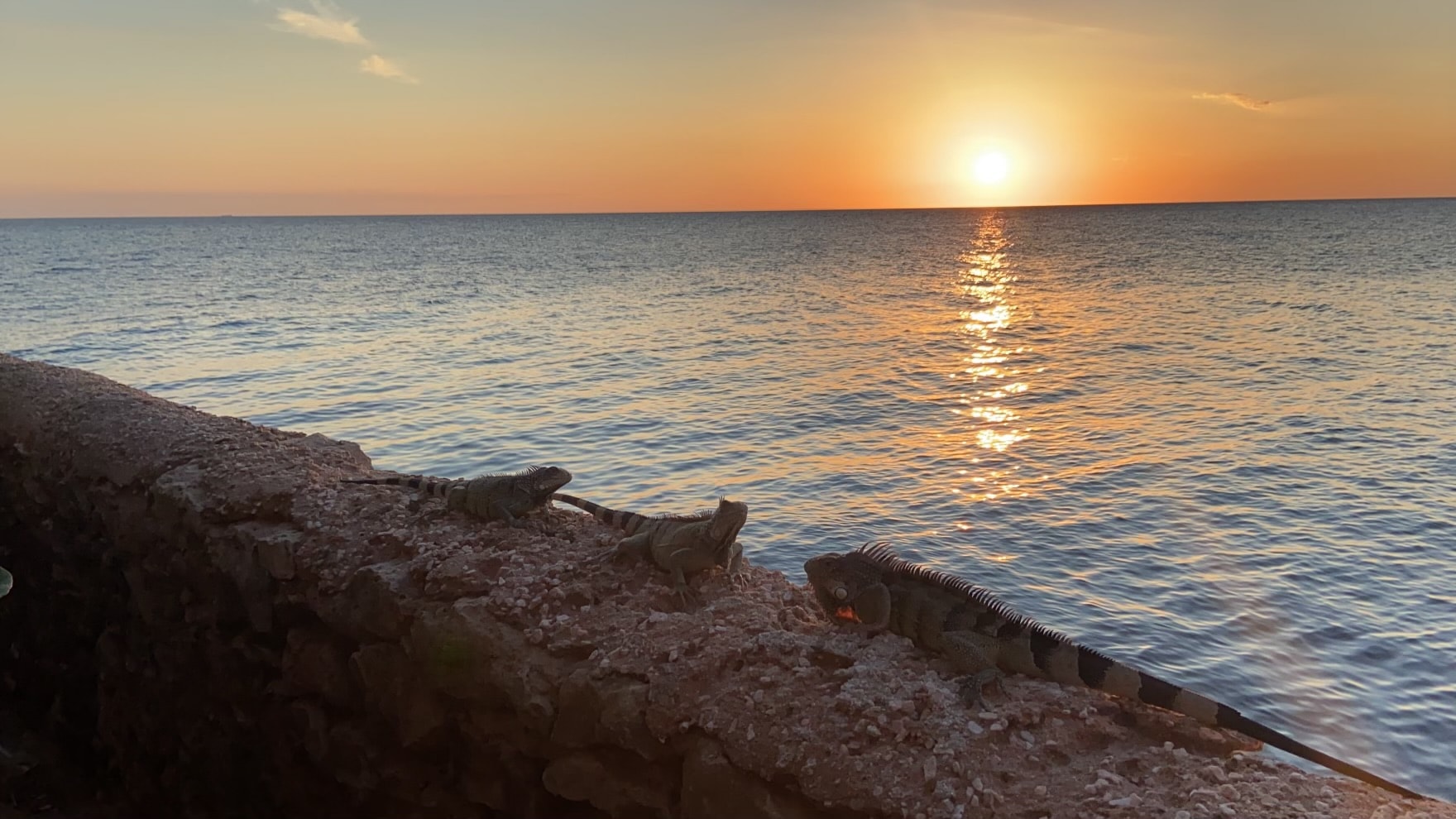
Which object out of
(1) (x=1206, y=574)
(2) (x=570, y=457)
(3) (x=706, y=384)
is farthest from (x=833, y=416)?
(1) (x=1206, y=574)

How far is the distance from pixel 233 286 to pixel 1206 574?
2341 inches

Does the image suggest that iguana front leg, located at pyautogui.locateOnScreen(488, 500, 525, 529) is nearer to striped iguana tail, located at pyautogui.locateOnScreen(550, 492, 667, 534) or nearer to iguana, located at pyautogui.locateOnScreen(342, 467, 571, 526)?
iguana, located at pyautogui.locateOnScreen(342, 467, 571, 526)

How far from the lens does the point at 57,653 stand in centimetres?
952

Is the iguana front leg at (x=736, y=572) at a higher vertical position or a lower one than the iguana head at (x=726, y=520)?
lower

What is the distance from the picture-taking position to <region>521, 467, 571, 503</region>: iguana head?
317 inches

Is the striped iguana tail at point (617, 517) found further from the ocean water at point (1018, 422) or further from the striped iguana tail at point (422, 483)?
the ocean water at point (1018, 422)

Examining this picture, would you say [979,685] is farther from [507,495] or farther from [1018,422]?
[1018,422]

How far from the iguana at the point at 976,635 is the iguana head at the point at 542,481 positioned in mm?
2643

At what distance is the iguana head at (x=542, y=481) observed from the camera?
806 cm

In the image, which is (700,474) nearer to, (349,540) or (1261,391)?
(349,540)

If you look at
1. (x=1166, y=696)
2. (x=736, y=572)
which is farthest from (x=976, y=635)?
(x=736, y=572)

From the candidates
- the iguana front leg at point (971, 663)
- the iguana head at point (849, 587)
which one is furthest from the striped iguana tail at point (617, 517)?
the iguana front leg at point (971, 663)

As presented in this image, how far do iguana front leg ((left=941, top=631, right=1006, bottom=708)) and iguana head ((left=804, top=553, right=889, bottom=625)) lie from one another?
21.8 inches

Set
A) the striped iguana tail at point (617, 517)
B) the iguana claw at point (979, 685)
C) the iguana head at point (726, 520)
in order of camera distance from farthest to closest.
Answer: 1. the striped iguana tail at point (617, 517)
2. the iguana head at point (726, 520)
3. the iguana claw at point (979, 685)
